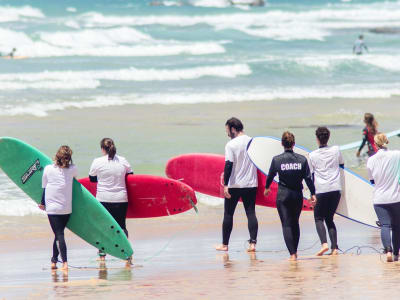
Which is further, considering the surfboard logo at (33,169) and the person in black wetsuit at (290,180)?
the surfboard logo at (33,169)

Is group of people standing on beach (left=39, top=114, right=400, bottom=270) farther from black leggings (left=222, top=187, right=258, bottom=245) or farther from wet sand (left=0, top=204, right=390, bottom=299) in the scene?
wet sand (left=0, top=204, right=390, bottom=299)

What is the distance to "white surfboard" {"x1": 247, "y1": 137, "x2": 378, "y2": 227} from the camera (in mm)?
7887

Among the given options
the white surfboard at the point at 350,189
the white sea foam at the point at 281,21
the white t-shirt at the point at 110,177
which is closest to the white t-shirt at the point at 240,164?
the white surfboard at the point at 350,189


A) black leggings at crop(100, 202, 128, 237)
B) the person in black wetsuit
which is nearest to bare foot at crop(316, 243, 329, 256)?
the person in black wetsuit

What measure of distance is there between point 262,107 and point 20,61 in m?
15.8

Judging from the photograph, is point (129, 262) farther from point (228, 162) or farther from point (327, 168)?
point (327, 168)

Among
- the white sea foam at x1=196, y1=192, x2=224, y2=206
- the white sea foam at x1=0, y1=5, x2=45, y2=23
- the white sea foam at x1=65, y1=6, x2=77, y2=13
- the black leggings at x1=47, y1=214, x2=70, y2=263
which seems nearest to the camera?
the black leggings at x1=47, y1=214, x2=70, y2=263

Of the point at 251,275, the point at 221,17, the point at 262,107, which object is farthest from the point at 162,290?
the point at 221,17

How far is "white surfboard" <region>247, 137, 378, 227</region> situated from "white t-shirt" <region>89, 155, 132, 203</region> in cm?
136

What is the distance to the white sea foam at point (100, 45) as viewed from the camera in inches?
1532

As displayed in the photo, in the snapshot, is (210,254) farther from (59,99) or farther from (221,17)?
(221,17)

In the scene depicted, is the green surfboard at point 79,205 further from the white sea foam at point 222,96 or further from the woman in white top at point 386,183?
the white sea foam at point 222,96

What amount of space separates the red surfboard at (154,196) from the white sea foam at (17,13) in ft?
168

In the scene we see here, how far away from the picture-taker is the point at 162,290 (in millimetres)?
5918
